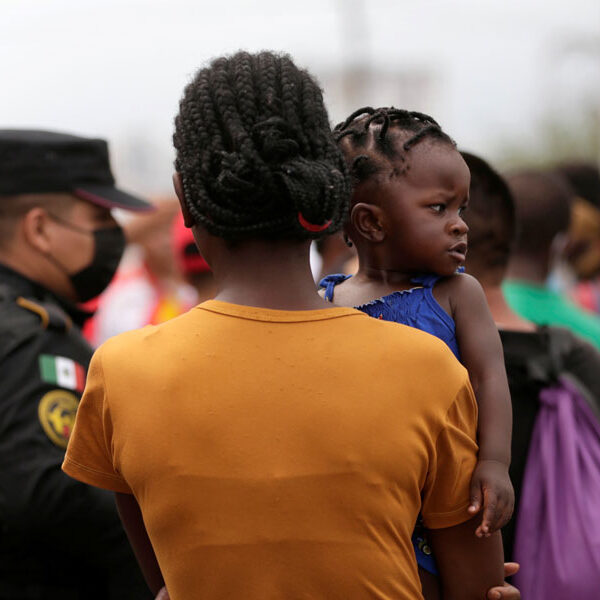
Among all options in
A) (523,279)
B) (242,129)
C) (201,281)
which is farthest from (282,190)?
(201,281)

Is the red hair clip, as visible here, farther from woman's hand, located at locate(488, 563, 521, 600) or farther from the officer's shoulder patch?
the officer's shoulder patch

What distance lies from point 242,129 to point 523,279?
104 inches

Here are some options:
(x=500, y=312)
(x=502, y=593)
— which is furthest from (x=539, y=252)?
(x=502, y=593)

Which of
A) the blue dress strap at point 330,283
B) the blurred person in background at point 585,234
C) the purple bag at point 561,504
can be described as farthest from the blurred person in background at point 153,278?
the blue dress strap at point 330,283

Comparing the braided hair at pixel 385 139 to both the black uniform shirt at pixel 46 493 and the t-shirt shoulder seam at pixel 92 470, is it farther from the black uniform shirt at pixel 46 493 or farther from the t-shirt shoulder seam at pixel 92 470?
the black uniform shirt at pixel 46 493

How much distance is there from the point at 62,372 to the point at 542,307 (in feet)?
6.87

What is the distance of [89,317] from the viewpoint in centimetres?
→ 366

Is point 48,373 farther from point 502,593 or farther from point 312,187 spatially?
point 502,593

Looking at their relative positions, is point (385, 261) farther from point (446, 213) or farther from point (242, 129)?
point (242, 129)

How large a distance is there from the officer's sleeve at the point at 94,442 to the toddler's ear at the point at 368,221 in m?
0.67

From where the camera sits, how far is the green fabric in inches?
160

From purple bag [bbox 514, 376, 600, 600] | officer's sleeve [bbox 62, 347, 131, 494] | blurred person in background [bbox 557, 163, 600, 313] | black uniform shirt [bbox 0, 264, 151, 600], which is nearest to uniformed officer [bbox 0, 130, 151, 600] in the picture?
black uniform shirt [bbox 0, 264, 151, 600]

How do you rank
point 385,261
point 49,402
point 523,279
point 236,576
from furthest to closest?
1. point 523,279
2. point 49,402
3. point 385,261
4. point 236,576

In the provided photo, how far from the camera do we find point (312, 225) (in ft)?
5.98
